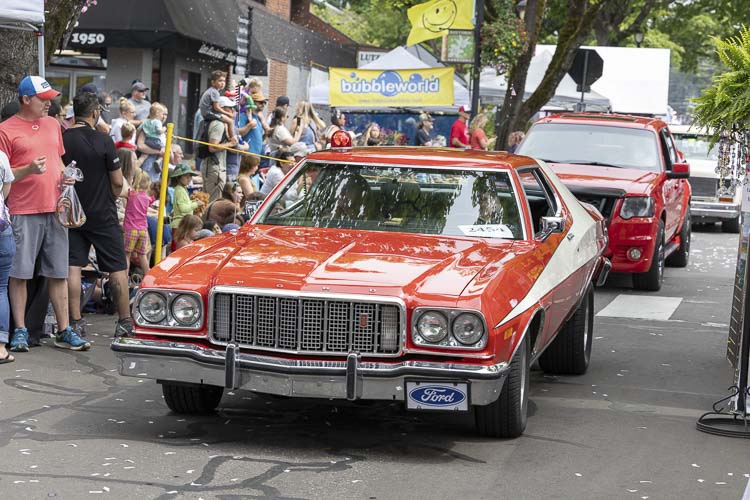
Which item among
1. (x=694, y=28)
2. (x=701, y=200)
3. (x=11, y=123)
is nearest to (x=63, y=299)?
(x=11, y=123)

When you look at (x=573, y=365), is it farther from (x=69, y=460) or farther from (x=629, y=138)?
(x=629, y=138)

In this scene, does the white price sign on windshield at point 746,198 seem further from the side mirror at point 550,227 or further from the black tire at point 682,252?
the black tire at point 682,252

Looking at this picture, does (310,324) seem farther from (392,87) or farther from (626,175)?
(392,87)

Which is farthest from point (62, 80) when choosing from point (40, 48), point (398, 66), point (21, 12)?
point (21, 12)

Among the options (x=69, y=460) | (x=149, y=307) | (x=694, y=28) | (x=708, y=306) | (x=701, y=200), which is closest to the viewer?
(x=69, y=460)

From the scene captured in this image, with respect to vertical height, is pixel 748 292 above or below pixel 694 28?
below

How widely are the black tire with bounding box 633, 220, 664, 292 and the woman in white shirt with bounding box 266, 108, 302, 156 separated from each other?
5.76 m

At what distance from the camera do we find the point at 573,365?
9.20 m

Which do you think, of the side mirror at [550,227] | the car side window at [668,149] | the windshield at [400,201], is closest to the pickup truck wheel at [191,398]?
the windshield at [400,201]

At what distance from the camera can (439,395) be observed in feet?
20.8

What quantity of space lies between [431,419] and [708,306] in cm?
715

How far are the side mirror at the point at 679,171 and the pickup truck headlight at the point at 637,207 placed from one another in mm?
605

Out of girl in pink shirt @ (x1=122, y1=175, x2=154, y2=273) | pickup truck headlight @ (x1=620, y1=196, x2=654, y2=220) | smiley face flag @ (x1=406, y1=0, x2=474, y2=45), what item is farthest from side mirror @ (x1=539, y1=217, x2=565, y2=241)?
smiley face flag @ (x1=406, y1=0, x2=474, y2=45)

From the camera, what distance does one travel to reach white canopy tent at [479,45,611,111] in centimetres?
2875
